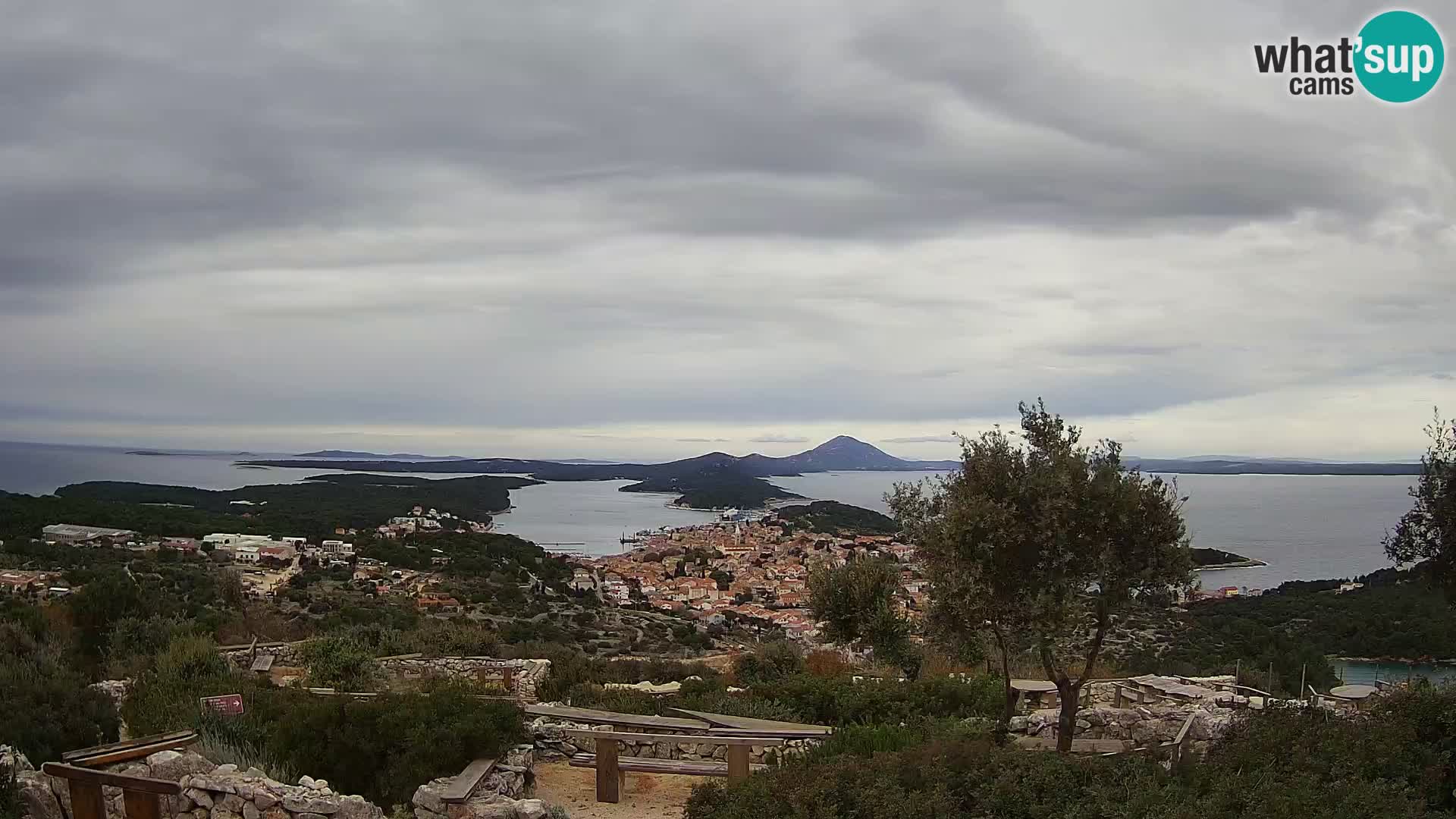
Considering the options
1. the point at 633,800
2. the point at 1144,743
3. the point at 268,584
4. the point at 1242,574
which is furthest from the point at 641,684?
the point at 1242,574

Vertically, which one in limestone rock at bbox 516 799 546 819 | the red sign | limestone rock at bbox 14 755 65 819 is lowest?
limestone rock at bbox 516 799 546 819

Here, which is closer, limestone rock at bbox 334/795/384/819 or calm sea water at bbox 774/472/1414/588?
limestone rock at bbox 334/795/384/819

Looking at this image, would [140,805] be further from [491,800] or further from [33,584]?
[33,584]

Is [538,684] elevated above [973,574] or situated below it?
below

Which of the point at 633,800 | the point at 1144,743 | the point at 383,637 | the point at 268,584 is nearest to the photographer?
the point at 633,800

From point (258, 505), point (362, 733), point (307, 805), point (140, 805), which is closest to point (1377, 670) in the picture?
point (362, 733)

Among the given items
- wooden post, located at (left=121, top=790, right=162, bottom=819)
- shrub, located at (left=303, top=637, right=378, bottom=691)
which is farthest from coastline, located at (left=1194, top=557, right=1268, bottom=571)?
wooden post, located at (left=121, top=790, right=162, bottom=819)

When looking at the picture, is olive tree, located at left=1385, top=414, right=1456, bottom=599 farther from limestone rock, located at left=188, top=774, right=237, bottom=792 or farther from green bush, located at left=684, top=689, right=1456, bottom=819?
limestone rock, located at left=188, top=774, right=237, bottom=792

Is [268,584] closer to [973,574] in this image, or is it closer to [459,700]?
[459,700]
